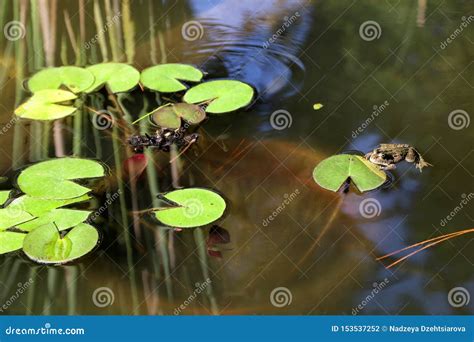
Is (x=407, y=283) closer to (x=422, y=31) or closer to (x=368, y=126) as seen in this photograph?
(x=368, y=126)

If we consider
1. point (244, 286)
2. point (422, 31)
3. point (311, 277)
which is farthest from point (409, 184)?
point (422, 31)

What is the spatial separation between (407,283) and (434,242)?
238 mm

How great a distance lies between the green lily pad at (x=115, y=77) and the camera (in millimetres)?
3459

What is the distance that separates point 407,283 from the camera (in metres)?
2.45
